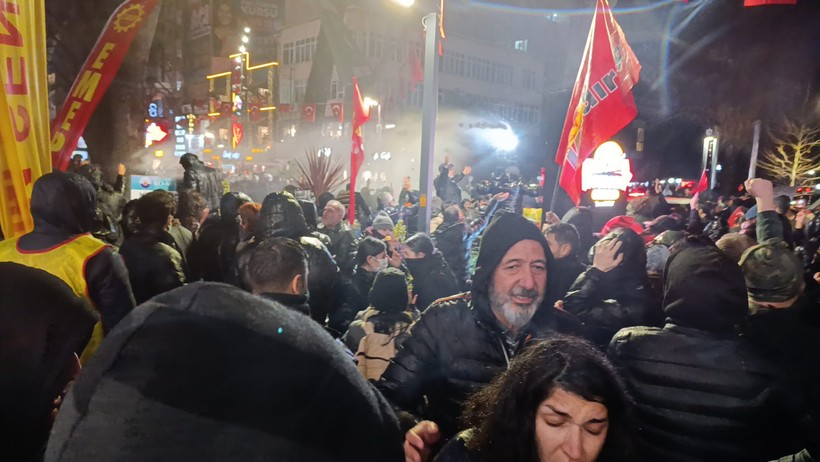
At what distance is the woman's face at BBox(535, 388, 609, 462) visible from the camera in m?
1.72

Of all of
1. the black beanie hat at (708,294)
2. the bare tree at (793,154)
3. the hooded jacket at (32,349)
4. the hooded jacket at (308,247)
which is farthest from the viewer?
the bare tree at (793,154)

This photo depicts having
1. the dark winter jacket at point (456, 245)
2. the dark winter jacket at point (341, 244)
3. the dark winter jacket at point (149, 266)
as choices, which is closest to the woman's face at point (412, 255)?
the dark winter jacket at point (341, 244)

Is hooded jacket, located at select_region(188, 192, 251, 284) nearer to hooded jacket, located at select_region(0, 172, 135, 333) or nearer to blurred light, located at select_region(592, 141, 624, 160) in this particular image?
hooded jacket, located at select_region(0, 172, 135, 333)

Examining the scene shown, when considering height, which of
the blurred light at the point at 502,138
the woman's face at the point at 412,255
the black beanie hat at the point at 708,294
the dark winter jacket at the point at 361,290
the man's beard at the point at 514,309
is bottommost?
the dark winter jacket at the point at 361,290

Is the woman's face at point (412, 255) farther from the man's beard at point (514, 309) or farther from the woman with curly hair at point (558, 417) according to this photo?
the woman with curly hair at point (558, 417)

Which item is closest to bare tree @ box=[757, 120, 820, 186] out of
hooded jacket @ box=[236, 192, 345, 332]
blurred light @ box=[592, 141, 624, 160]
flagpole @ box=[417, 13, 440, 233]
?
blurred light @ box=[592, 141, 624, 160]

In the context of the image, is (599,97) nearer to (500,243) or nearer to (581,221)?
(581,221)

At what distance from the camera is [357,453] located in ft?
2.33

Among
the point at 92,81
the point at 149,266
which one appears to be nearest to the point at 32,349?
the point at 149,266

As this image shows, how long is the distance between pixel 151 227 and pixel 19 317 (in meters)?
2.51

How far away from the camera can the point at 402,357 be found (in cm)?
279

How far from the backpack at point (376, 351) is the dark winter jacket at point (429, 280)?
2.11 m

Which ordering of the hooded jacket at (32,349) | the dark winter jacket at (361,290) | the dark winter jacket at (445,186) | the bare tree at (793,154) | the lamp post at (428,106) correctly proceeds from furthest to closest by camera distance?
the bare tree at (793,154) → the dark winter jacket at (445,186) → the lamp post at (428,106) → the dark winter jacket at (361,290) → the hooded jacket at (32,349)

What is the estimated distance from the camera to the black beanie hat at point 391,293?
384 cm
